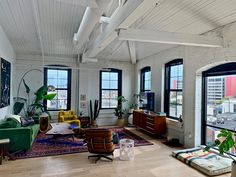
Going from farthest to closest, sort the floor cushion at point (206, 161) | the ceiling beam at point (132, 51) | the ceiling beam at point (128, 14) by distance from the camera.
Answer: the ceiling beam at point (132, 51), the floor cushion at point (206, 161), the ceiling beam at point (128, 14)

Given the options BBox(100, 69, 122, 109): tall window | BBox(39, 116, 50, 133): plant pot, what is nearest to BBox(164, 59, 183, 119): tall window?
BBox(100, 69, 122, 109): tall window

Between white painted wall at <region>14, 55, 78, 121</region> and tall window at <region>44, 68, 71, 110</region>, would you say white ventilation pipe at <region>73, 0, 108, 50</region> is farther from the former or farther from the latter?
tall window at <region>44, 68, 71, 110</region>

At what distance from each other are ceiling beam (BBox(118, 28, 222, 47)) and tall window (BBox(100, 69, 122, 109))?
499cm

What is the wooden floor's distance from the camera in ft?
11.5

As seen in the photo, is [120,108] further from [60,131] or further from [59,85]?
[60,131]

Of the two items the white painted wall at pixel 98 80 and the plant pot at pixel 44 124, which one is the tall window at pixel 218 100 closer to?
the white painted wall at pixel 98 80

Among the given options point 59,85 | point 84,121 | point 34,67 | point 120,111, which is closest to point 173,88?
point 120,111

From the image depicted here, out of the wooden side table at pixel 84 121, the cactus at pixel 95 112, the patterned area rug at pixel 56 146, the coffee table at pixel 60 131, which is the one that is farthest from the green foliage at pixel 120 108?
the coffee table at pixel 60 131

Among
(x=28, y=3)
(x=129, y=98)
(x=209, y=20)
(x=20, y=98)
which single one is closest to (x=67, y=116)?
(x=20, y=98)

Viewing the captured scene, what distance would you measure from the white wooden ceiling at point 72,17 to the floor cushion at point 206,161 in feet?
9.10

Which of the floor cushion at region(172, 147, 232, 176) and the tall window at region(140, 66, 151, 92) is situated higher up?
the tall window at region(140, 66, 151, 92)

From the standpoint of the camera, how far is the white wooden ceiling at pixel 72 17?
356cm

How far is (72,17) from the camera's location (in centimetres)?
424

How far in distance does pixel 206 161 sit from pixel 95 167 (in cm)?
233
